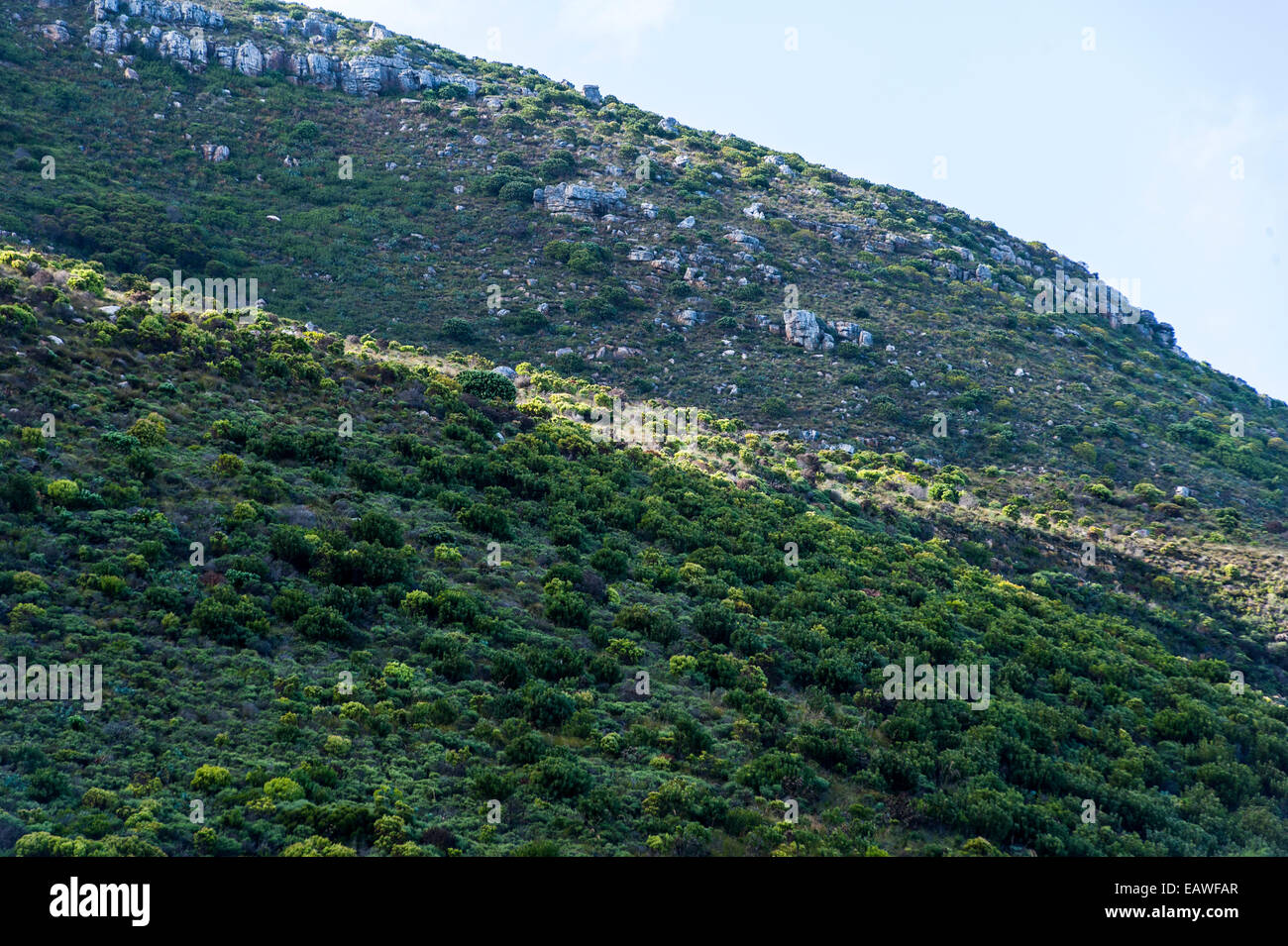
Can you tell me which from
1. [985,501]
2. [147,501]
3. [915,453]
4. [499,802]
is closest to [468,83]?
[915,453]

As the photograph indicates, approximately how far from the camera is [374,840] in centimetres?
1102

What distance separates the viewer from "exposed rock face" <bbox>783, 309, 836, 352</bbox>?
47406 millimetres

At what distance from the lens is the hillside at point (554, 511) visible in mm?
13336

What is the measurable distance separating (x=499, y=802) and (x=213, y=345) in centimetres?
2041

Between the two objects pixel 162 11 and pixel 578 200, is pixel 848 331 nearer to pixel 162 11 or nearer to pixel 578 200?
pixel 578 200

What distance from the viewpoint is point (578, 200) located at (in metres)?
54.4

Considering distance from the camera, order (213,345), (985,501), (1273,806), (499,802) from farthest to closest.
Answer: (985,501) → (213,345) → (1273,806) → (499,802)

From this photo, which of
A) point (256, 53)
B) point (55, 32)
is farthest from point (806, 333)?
point (55, 32)

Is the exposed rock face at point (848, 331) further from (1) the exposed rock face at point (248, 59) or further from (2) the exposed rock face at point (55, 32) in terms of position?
(2) the exposed rock face at point (55, 32)

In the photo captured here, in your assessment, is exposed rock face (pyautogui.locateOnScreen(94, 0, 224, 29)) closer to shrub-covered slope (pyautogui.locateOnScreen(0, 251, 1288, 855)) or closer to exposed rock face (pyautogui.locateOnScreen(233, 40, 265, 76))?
exposed rock face (pyautogui.locateOnScreen(233, 40, 265, 76))

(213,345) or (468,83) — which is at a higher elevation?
(468,83)

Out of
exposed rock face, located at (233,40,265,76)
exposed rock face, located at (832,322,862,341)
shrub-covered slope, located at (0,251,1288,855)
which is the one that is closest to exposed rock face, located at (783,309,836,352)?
exposed rock face, located at (832,322,862,341)

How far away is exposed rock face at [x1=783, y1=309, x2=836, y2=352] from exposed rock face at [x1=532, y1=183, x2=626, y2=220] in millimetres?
15347
